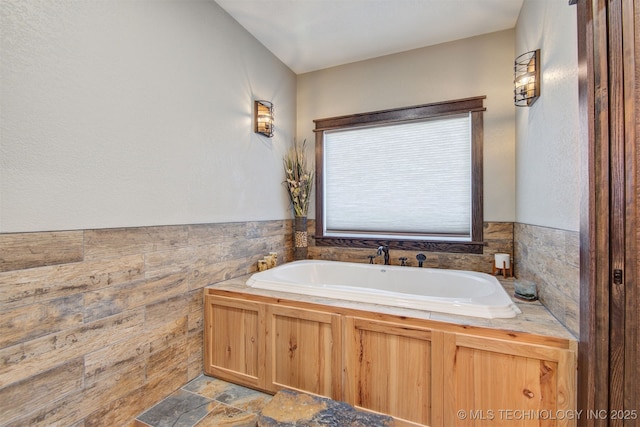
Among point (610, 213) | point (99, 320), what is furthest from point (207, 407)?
point (610, 213)

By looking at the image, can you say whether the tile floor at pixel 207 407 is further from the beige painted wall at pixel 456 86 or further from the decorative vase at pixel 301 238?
the beige painted wall at pixel 456 86

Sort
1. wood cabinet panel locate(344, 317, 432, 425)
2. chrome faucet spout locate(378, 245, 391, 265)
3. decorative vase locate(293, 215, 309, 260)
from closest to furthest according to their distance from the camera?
wood cabinet panel locate(344, 317, 432, 425), chrome faucet spout locate(378, 245, 391, 265), decorative vase locate(293, 215, 309, 260)

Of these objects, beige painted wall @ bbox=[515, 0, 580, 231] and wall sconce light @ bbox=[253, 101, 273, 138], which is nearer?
beige painted wall @ bbox=[515, 0, 580, 231]

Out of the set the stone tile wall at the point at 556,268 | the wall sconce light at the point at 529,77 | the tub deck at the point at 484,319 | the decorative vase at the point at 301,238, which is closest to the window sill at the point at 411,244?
the decorative vase at the point at 301,238

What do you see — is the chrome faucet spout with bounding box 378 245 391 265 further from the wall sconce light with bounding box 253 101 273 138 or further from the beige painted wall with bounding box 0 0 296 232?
the wall sconce light with bounding box 253 101 273 138

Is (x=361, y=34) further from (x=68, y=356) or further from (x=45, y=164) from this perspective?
(x=68, y=356)

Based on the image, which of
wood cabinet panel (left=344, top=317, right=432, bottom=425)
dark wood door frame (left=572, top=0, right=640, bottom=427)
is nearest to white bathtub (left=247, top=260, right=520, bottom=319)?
wood cabinet panel (left=344, top=317, right=432, bottom=425)

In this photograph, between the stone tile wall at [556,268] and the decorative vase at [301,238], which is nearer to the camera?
the stone tile wall at [556,268]

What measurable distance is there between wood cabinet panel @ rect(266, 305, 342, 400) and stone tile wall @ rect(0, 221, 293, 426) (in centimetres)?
63

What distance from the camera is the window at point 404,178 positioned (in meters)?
2.54

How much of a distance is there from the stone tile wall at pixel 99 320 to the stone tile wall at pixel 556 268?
2.14 m

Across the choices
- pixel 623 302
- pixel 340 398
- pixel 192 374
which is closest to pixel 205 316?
pixel 192 374

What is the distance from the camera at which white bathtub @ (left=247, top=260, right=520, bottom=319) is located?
1479 mm

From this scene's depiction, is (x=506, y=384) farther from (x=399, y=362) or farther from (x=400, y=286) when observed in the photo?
(x=400, y=286)
